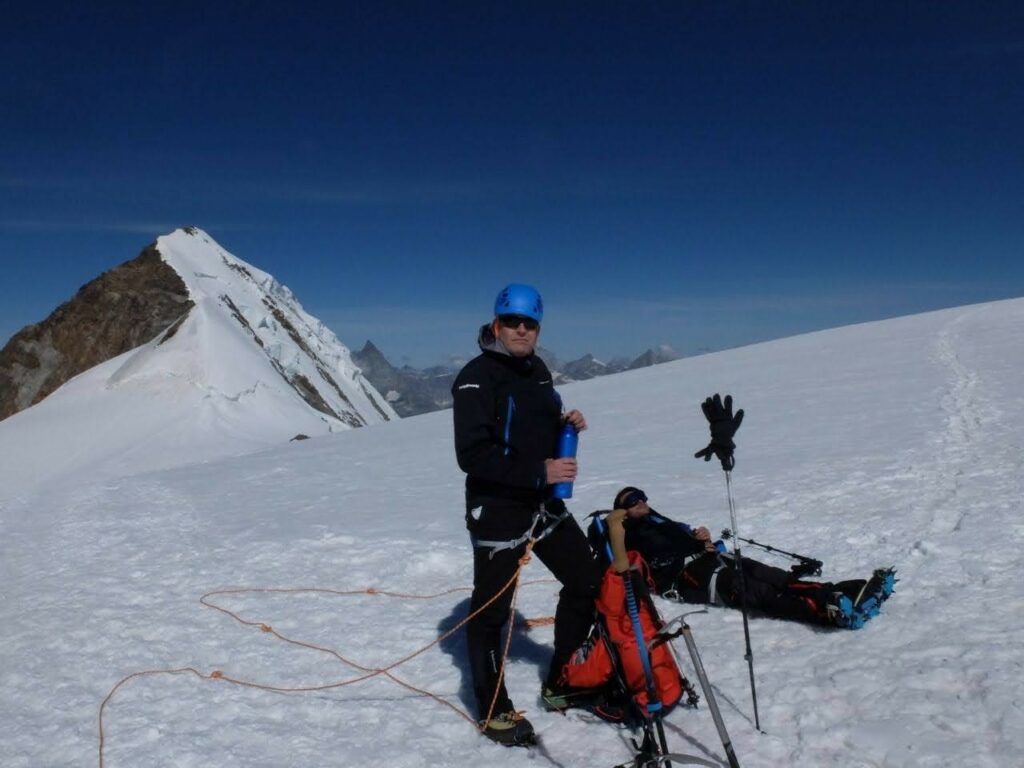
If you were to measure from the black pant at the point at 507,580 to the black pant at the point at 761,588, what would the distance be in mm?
1304

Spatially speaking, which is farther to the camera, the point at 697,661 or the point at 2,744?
the point at 2,744

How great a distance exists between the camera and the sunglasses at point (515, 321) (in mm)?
4609

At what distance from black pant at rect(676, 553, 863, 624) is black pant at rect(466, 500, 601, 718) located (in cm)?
130

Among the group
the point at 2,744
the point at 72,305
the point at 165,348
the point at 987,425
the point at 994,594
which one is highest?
the point at 72,305

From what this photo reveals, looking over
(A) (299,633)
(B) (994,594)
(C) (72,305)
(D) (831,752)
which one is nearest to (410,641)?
(A) (299,633)

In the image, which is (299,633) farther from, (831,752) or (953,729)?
(953,729)

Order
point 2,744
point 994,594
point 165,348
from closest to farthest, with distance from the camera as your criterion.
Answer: point 2,744 → point 994,594 → point 165,348

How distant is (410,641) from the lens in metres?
6.51

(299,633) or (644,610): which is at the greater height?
(644,610)

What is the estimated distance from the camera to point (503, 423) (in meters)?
4.60

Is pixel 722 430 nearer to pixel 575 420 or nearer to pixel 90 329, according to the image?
pixel 575 420

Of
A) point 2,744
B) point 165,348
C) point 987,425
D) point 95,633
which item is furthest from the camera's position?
point 165,348

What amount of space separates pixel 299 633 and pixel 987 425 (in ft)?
35.7

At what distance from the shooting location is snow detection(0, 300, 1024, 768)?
4.49m
